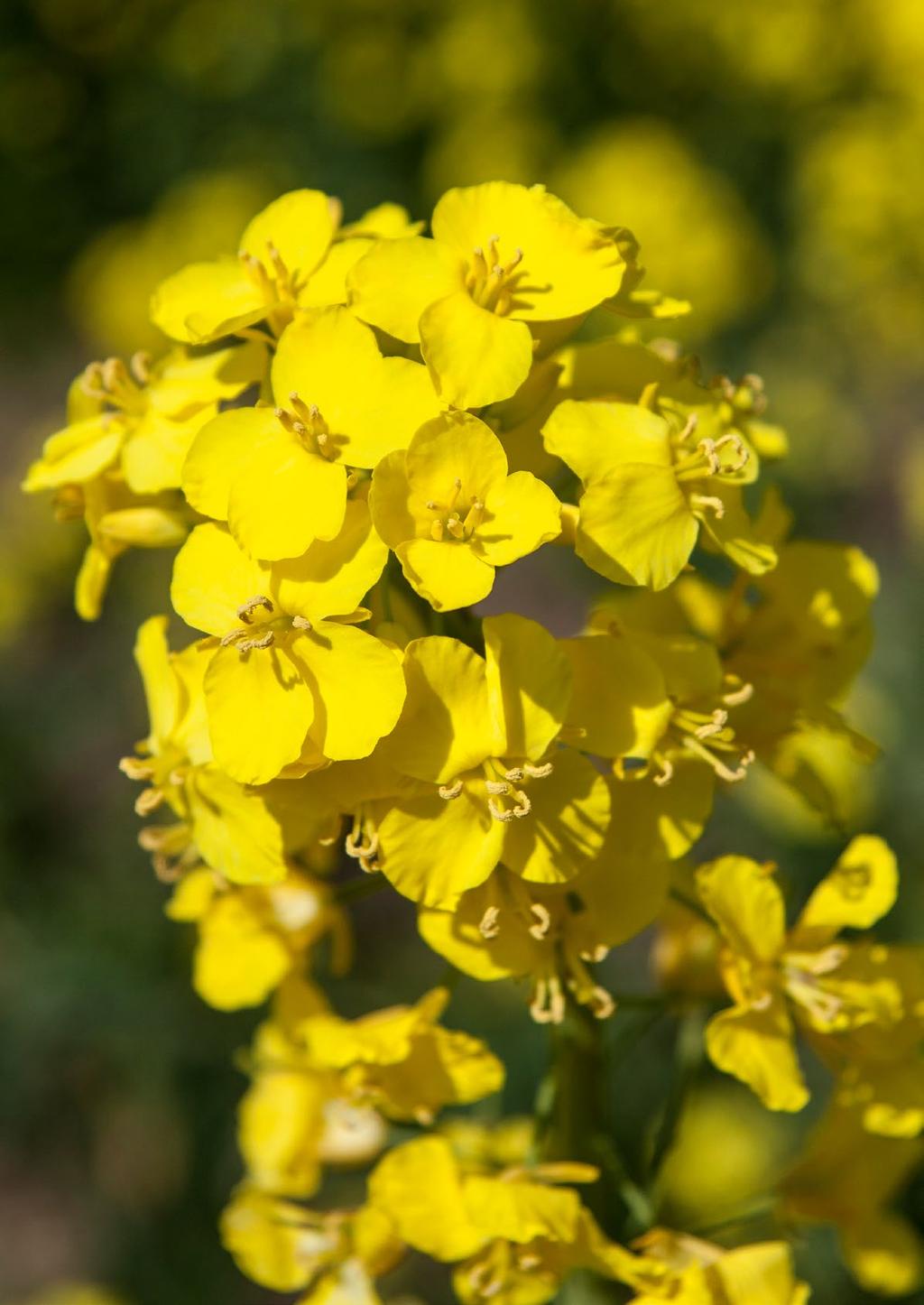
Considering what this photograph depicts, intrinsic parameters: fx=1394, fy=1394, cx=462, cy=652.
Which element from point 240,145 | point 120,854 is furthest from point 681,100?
point 120,854

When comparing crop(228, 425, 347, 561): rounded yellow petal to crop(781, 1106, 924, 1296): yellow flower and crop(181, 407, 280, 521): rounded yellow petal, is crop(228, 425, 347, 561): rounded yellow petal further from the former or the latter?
crop(781, 1106, 924, 1296): yellow flower

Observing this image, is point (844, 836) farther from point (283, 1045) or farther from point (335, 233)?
point (335, 233)

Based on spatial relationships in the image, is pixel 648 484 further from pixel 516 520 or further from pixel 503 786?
pixel 503 786

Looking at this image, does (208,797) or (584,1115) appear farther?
(584,1115)

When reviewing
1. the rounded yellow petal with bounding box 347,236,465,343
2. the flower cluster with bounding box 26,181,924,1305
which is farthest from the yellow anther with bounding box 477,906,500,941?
the rounded yellow petal with bounding box 347,236,465,343

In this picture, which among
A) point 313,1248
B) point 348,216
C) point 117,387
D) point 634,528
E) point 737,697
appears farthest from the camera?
point 348,216

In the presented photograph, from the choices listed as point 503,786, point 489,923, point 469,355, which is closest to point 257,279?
point 469,355

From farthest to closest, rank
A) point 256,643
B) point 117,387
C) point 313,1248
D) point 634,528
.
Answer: point 313,1248 → point 117,387 → point 634,528 → point 256,643
